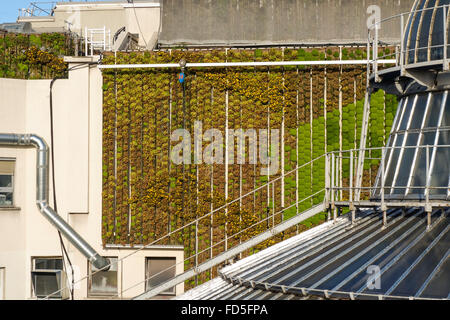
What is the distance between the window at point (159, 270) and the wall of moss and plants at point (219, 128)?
0.76 meters

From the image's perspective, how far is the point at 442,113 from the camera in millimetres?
14930

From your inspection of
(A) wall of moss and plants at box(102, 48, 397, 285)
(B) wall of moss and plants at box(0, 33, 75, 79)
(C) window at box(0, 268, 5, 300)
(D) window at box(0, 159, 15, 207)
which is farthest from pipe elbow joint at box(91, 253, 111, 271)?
(B) wall of moss and plants at box(0, 33, 75, 79)

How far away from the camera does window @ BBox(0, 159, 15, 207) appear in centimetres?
2717

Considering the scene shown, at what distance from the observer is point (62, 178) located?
2700cm

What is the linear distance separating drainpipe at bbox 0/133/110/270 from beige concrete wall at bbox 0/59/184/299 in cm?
41

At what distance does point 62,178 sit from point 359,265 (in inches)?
636

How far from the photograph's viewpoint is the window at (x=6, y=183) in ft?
89.1

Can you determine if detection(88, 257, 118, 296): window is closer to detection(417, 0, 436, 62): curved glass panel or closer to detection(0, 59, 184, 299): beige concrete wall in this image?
detection(0, 59, 184, 299): beige concrete wall

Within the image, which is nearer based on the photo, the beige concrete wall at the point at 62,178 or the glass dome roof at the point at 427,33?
the glass dome roof at the point at 427,33

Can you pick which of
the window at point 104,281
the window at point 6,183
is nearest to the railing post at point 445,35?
the window at point 104,281

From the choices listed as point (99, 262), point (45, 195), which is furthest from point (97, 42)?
point (99, 262)

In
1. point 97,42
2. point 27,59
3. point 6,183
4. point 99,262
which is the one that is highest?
point 97,42

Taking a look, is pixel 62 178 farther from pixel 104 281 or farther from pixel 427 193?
pixel 427 193

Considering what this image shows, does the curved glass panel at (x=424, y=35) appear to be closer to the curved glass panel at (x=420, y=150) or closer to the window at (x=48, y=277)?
the curved glass panel at (x=420, y=150)
